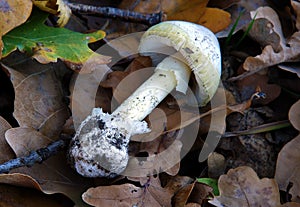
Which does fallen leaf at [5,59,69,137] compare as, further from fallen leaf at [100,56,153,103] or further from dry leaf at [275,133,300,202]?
dry leaf at [275,133,300,202]

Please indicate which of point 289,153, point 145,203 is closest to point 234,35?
point 289,153

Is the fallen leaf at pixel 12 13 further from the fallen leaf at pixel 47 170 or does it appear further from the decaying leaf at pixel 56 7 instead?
the fallen leaf at pixel 47 170

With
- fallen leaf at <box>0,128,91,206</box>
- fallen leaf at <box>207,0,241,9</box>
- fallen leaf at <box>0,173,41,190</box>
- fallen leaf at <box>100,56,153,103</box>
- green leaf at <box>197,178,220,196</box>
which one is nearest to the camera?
fallen leaf at <box>0,173,41,190</box>

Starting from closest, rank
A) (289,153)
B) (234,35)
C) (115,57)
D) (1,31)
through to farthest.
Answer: (1,31)
(289,153)
(115,57)
(234,35)

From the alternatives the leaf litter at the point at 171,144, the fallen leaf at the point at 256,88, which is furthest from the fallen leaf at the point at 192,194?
the fallen leaf at the point at 256,88

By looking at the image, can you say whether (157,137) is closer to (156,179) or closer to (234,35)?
(156,179)

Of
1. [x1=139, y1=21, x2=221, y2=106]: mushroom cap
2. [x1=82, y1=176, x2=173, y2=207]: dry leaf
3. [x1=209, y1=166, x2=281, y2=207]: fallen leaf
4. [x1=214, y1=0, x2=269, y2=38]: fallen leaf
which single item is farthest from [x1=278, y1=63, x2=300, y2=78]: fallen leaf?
[x1=82, y1=176, x2=173, y2=207]: dry leaf
